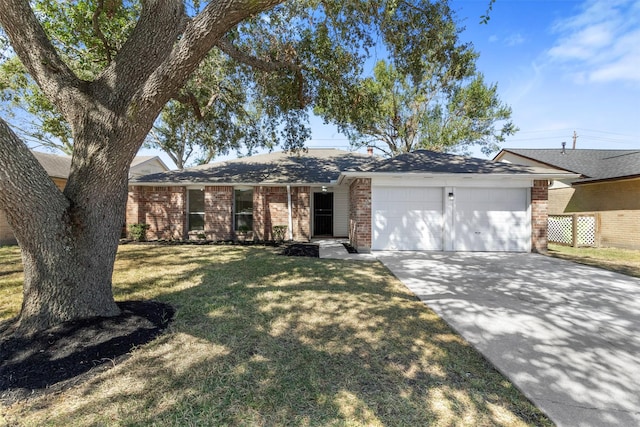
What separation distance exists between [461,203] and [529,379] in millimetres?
7715

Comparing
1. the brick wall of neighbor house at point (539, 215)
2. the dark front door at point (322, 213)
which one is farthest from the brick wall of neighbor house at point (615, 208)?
the dark front door at point (322, 213)

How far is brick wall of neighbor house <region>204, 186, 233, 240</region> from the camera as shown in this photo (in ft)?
40.7

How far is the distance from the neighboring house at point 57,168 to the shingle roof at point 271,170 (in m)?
3.87

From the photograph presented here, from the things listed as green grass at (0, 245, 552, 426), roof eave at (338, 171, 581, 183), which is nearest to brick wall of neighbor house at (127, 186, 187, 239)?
green grass at (0, 245, 552, 426)

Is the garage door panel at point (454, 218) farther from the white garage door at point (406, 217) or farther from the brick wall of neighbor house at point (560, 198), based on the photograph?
the brick wall of neighbor house at point (560, 198)

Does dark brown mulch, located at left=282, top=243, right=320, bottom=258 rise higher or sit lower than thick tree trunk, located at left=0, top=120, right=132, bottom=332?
lower

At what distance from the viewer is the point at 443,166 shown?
974 cm

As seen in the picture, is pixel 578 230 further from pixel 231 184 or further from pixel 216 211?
pixel 216 211

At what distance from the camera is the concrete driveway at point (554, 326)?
93.2 inches

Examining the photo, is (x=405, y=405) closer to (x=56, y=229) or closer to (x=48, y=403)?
(x=48, y=403)

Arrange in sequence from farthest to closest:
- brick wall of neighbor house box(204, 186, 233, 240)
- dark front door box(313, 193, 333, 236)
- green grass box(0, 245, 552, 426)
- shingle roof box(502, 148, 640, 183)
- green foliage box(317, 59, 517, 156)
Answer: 1. green foliage box(317, 59, 517, 156)
2. dark front door box(313, 193, 333, 236)
3. brick wall of neighbor house box(204, 186, 233, 240)
4. shingle roof box(502, 148, 640, 183)
5. green grass box(0, 245, 552, 426)

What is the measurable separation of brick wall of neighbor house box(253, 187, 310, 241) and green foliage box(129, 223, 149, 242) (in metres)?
4.74

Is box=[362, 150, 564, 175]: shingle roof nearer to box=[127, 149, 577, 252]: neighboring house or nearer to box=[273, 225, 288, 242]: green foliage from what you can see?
box=[127, 149, 577, 252]: neighboring house

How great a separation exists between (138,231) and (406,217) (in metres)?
10.9
